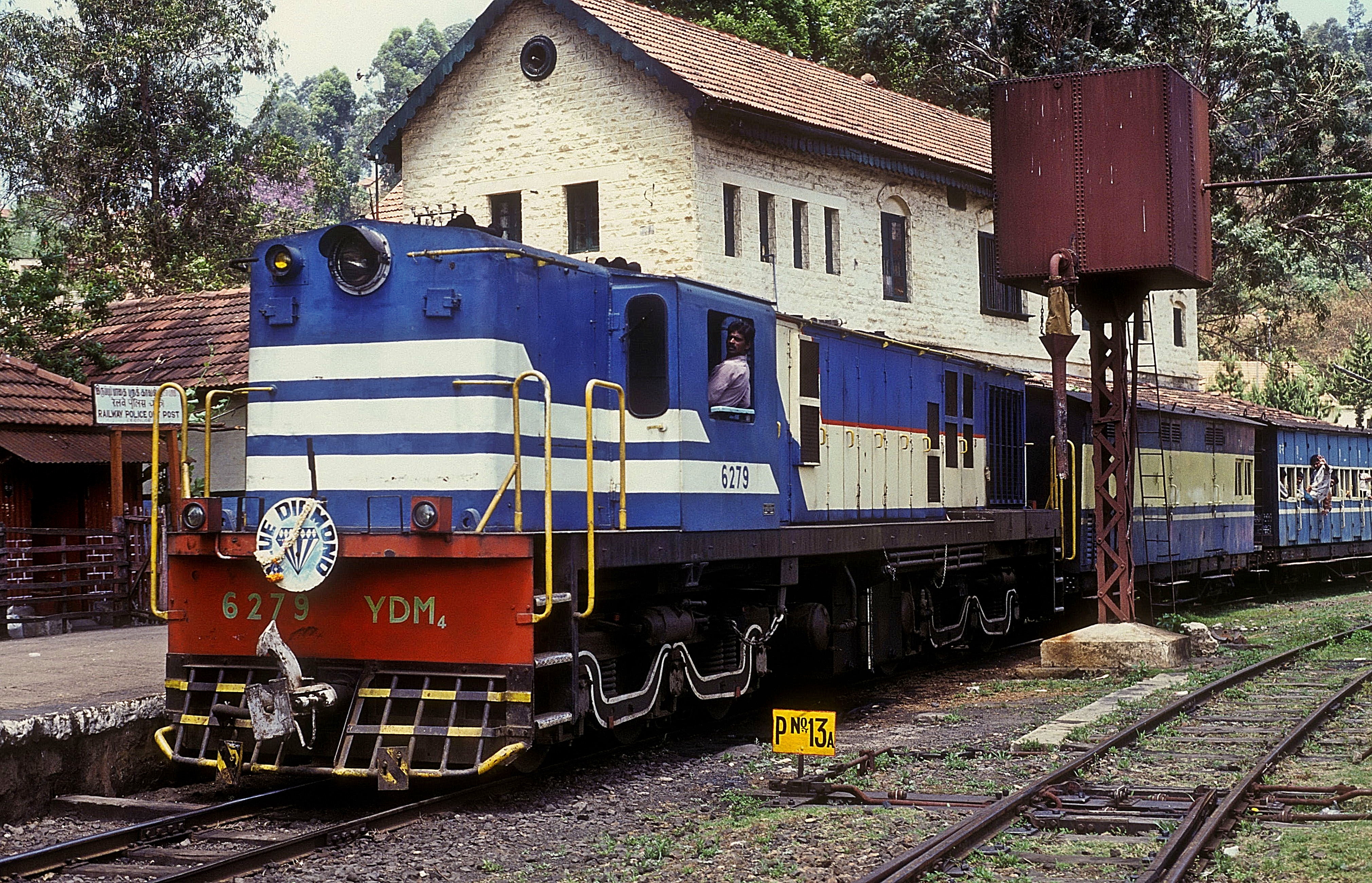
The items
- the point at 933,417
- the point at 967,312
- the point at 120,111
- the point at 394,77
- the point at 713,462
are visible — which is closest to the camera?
the point at 713,462

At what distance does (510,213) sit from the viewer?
82.1ft

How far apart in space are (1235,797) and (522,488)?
4.42 metres

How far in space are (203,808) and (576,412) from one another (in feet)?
10.7

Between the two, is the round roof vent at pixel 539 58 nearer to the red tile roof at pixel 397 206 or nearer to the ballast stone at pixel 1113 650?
the red tile roof at pixel 397 206

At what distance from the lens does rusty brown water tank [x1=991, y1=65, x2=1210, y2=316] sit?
15.2 m

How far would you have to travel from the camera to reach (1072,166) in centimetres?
1561

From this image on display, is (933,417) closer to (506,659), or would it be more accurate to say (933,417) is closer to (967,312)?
(506,659)

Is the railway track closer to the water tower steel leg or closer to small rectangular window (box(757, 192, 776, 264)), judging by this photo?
the water tower steel leg

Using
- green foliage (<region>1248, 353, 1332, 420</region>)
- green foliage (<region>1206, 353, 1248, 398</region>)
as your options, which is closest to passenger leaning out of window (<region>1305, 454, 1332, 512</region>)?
green foliage (<region>1206, 353, 1248, 398</region>)

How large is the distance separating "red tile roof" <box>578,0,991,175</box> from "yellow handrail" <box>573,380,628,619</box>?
13.7 metres

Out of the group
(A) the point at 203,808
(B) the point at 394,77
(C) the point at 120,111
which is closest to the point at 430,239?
(A) the point at 203,808

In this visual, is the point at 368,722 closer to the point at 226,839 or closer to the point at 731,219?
the point at 226,839

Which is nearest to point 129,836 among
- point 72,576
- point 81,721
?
point 81,721

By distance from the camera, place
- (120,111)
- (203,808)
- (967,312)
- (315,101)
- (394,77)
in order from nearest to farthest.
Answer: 1. (203,808)
2. (967,312)
3. (120,111)
4. (315,101)
5. (394,77)
